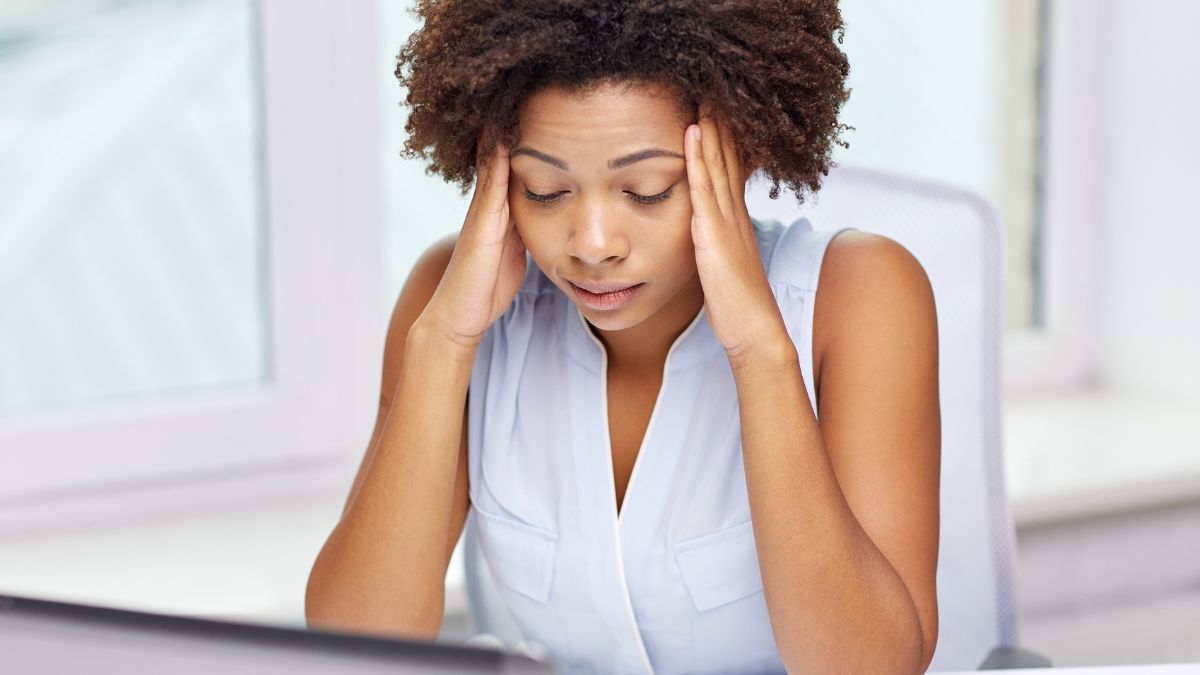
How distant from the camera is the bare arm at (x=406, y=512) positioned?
50.2 inches

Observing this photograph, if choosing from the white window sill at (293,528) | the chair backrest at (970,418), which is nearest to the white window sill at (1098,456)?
the white window sill at (293,528)

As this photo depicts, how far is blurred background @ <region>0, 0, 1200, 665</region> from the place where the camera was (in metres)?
2.05

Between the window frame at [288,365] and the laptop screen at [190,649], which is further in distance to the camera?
the window frame at [288,365]

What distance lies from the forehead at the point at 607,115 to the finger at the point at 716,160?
21 mm

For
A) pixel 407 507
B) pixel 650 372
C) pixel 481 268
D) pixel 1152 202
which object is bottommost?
pixel 407 507

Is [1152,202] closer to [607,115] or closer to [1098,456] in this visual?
[1098,456]

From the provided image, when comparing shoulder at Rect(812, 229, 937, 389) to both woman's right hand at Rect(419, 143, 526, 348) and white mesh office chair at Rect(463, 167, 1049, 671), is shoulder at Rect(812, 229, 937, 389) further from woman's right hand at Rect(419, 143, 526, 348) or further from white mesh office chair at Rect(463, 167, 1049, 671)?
woman's right hand at Rect(419, 143, 526, 348)

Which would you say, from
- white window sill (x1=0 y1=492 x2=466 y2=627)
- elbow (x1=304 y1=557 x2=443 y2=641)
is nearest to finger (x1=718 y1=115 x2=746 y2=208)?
elbow (x1=304 y1=557 x2=443 y2=641)

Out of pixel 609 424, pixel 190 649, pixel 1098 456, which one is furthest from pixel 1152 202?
pixel 190 649

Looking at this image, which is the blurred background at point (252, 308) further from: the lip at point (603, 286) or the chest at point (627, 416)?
the lip at point (603, 286)

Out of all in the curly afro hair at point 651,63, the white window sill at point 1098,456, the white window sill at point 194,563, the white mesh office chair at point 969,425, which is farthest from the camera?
the white window sill at point 1098,456

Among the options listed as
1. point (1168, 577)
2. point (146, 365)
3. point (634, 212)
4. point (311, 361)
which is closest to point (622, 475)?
point (634, 212)

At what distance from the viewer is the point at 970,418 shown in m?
1.47

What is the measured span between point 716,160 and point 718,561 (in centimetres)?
40
